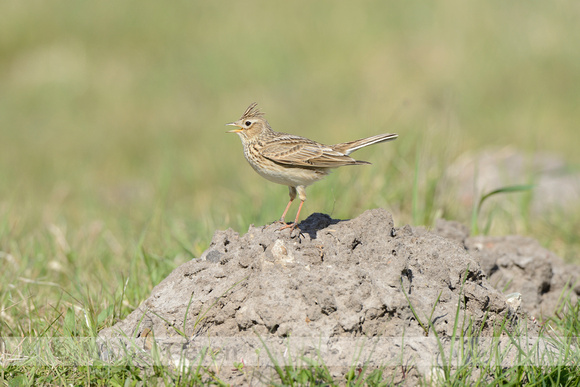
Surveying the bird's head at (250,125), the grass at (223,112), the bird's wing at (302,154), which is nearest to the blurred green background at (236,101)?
the grass at (223,112)

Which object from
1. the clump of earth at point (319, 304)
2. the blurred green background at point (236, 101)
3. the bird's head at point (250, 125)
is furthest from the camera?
the blurred green background at point (236, 101)

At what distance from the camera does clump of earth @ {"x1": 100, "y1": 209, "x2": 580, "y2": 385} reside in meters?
3.27

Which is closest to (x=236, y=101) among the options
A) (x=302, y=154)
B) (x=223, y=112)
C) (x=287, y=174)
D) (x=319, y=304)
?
(x=223, y=112)

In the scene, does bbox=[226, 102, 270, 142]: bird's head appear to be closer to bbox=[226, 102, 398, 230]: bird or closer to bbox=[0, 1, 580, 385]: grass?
bbox=[226, 102, 398, 230]: bird

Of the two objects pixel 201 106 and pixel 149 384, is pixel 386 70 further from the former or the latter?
pixel 149 384

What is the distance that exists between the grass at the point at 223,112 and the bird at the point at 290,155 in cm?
117

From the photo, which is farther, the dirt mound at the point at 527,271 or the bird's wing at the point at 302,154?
the dirt mound at the point at 527,271

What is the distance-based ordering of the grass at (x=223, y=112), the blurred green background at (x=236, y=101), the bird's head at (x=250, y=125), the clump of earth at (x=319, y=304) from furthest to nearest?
the blurred green background at (x=236, y=101) → the grass at (x=223, y=112) → the bird's head at (x=250, y=125) → the clump of earth at (x=319, y=304)

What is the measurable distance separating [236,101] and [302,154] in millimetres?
10122

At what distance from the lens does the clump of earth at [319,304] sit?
10.7 feet

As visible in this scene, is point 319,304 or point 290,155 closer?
point 319,304

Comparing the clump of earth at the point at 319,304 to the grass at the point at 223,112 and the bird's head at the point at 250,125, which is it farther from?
the grass at the point at 223,112

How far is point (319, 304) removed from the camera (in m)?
3.36

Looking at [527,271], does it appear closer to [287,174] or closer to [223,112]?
[287,174]
